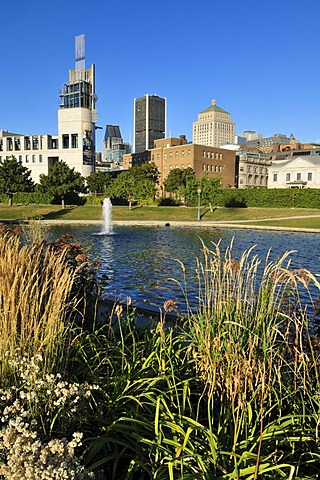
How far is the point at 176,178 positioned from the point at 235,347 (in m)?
75.2

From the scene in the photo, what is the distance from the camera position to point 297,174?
7700 cm

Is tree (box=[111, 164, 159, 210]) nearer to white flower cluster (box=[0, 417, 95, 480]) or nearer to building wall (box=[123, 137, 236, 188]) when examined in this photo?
building wall (box=[123, 137, 236, 188])

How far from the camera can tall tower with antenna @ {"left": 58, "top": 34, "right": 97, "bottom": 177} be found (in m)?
85.4

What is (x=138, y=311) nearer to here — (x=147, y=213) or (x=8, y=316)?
(x=8, y=316)

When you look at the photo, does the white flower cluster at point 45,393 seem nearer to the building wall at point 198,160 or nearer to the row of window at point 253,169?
the building wall at point 198,160

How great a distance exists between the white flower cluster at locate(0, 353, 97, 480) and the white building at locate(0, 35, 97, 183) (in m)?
83.8

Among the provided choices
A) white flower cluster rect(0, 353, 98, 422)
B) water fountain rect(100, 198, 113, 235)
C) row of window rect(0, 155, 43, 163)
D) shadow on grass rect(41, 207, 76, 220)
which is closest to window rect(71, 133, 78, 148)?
row of window rect(0, 155, 43, 163)

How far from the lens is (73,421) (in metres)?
2.39

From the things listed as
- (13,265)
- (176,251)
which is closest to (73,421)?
(13,265)

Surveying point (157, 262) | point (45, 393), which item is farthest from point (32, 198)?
point (45, 393)

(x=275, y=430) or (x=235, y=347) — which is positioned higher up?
(x=235, y=347)

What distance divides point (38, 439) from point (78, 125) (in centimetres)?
8886

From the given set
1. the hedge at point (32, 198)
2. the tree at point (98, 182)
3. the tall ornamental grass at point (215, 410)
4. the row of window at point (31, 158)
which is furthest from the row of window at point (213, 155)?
the tall ornamental grass at point (215, 410)

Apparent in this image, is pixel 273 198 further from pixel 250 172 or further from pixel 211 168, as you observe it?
pixel 250 172
